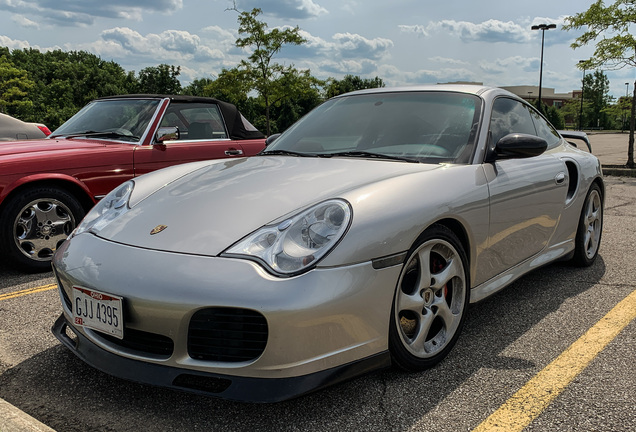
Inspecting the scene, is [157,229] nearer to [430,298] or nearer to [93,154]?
[430,298]

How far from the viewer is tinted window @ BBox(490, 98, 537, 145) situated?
3332mm

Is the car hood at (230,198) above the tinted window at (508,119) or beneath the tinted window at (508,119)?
beneath

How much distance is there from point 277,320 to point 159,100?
13.9 ft

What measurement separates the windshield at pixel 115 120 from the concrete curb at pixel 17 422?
3.47 m

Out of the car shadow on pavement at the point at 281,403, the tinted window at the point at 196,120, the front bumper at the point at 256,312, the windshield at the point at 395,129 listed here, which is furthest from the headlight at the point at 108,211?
the tinted window at the point at 196,120

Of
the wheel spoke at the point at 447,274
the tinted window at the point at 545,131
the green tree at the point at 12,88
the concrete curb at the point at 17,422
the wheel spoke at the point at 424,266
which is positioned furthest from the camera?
the green tree at the point at 12,88

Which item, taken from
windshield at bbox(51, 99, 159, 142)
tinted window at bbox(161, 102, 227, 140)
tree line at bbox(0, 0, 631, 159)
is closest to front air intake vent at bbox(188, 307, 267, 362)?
windshield at bbox(51, 99, 159, 142)

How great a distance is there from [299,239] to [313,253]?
104mm

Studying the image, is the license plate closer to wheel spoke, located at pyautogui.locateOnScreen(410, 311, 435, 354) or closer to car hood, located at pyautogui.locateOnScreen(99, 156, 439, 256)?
car hood, located at pyautogui.locateOnScreen(99, 156, 439, 256)

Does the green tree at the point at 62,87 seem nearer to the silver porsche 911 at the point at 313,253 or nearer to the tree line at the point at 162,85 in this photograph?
the tree line at the point at 162,85

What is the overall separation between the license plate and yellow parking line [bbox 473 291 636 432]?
1.47m

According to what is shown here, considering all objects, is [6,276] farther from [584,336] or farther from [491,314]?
[584,336]

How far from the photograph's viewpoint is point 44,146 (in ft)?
15.3

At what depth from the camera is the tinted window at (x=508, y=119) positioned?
3332 mm
